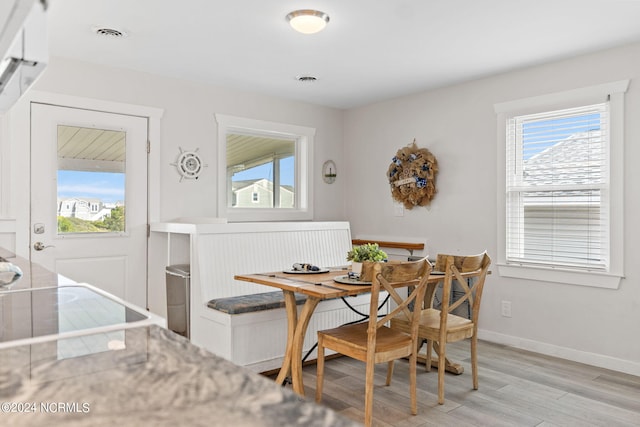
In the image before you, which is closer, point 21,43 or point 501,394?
point 21,43

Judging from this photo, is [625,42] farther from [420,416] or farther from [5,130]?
[5,130]

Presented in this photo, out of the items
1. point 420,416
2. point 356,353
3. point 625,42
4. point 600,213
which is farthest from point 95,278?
point 625,42

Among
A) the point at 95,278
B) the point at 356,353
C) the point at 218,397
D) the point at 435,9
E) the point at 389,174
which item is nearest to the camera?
the point at 218,397

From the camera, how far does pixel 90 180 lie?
3.83 meters

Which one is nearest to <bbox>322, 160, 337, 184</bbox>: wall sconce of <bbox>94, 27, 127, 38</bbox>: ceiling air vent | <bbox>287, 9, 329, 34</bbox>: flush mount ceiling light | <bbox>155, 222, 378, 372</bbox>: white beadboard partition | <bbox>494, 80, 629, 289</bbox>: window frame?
<bbox>155, 222, 378, 372</bbox>: white beadboard partition

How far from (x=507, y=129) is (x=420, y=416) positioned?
2.57 m

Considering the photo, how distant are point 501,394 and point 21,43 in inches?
118

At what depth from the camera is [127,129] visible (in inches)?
157

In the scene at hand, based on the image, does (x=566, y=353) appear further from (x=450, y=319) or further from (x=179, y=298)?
(x=179, y=298)

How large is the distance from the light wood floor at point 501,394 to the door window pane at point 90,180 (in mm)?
2072

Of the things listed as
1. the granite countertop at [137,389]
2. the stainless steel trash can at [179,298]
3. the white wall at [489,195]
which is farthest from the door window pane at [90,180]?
the granite countertop at [137,389]

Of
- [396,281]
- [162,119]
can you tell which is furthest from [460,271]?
[162,119]

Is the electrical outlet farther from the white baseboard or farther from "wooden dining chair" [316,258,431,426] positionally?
"wooden dining chair" [316,258,431,426]

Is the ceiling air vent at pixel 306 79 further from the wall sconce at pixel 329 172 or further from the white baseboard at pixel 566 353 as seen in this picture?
the white baseboard at pixel 566 353
